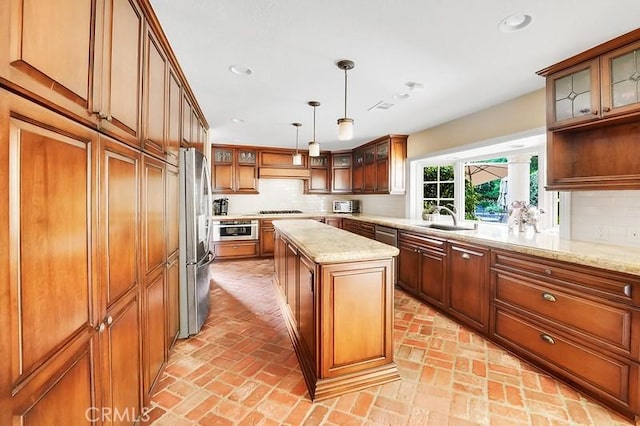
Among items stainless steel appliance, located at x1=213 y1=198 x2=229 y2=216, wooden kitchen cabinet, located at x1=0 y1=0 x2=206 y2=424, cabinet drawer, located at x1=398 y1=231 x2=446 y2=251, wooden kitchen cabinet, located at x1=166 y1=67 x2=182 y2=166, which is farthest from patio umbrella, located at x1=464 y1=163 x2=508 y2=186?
stainless steel appliance, located at x1=213 y1=198 x2=229 y2=216

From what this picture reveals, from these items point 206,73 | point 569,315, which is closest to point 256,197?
point 206,73

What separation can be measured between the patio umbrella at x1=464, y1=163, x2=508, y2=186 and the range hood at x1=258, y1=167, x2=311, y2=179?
320 cm

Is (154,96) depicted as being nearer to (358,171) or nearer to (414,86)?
(414,86)

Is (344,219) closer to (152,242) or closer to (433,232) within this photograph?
(433,232)

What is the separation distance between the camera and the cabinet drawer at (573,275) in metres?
1.64

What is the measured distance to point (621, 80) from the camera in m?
1.88

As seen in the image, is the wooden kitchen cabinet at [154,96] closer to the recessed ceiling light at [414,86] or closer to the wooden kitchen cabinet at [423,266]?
the recessed ceiling light at [414,86]

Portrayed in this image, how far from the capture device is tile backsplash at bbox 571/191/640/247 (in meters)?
2.08

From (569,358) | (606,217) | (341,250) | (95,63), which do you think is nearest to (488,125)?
(606,217)

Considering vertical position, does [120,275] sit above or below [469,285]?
above

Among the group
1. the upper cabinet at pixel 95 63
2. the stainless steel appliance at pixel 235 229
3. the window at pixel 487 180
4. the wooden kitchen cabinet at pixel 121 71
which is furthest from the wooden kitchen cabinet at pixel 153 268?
the stainless steel appliance at pixel 235 229

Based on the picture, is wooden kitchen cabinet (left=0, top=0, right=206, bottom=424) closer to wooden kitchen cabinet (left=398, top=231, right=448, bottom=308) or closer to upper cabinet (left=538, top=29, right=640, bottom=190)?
wooden kitchen cabinet (left=398, top=231, right=448, bottom=308)

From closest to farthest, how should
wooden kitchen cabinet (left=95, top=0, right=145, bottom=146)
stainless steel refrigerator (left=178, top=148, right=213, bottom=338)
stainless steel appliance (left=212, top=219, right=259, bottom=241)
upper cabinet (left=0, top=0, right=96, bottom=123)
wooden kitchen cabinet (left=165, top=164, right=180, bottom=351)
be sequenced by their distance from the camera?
upper cabinet (left=0, top=0, right=96, bottom=123) → wooden kitchen cabinet (left=95, top=0, right=145, bottom=146) → wooden kitchen cabinet (left=165, top=164, right=180, bottom=351) → stainless steel refrigerator (left=178, top=148, right=213, bottom=338) → stainless steel appliance (left=212, top=219, right=259, bottom=241)

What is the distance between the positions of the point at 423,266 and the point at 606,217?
64.4 inches
